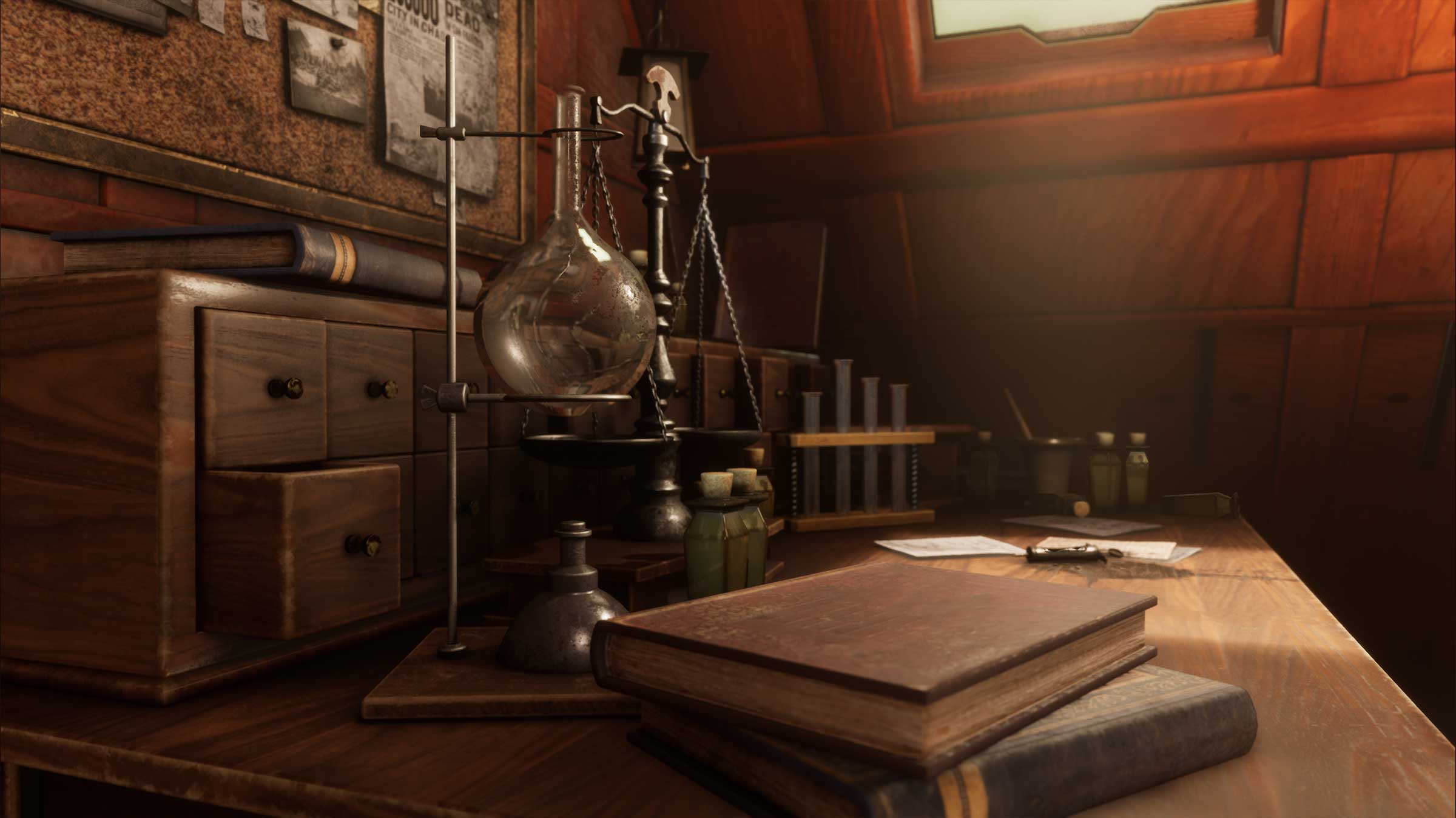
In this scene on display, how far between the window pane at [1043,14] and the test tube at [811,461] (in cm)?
115

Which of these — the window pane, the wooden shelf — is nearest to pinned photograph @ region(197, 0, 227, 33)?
the wooden shelf

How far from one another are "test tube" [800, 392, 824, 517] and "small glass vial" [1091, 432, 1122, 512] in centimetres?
77

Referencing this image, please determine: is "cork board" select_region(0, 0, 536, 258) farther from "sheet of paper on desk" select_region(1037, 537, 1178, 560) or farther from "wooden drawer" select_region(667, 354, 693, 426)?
"sheet of paper on desk" select_region(1037, 537, 1178, 560)

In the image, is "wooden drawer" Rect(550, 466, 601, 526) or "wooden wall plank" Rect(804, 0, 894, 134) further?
"wooden wall plank" Rect(804, 0, 894, 134)

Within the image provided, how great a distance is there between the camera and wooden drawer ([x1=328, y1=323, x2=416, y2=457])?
43.3 inches

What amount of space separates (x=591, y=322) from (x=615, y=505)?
814 millimetres

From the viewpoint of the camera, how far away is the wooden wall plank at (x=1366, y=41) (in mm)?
2072

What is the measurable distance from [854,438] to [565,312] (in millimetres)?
1212

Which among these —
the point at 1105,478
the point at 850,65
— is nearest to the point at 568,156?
the point at 850,65

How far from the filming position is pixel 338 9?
5.07 ft

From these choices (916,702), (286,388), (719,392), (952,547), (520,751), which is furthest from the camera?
(719,392)

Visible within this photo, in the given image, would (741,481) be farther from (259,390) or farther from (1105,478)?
(1105,478)

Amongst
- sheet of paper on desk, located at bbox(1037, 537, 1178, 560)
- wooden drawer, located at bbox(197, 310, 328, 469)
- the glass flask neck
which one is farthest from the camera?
sheet of paper on desk, located at bbox(1037, 537, 1178, 560)

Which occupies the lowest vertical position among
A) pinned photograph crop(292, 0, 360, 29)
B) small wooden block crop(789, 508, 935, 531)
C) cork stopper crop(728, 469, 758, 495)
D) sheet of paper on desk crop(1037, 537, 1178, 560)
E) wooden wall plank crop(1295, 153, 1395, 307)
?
small wooden block crop(789, 508, 935, 531)
